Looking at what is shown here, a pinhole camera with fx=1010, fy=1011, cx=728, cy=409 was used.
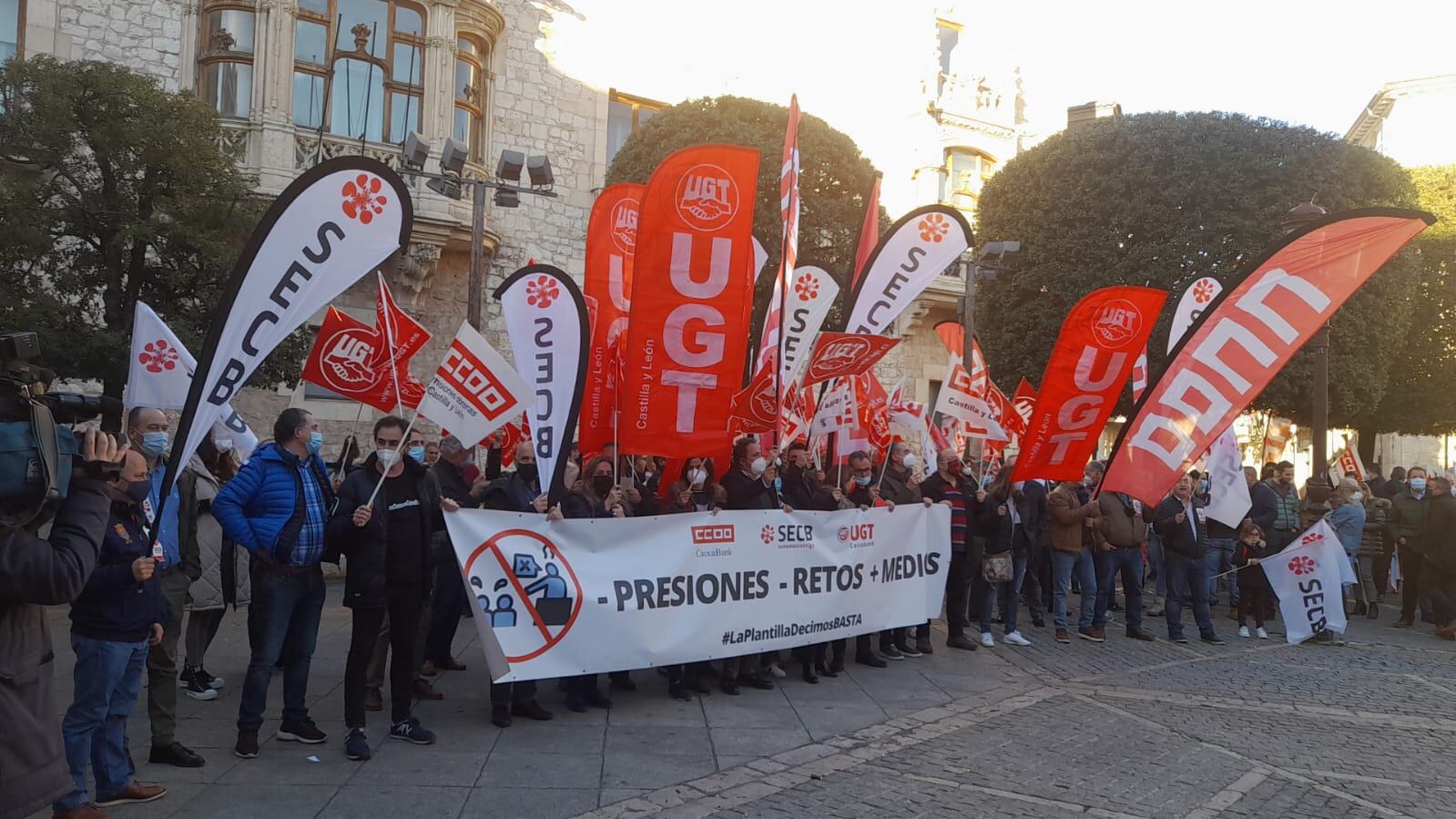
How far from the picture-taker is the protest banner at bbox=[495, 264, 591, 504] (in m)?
6.94

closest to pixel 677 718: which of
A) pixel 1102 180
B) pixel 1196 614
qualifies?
pixel 1196 614

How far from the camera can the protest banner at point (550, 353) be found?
6941 mm

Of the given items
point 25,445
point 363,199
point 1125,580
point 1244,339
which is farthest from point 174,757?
point 1125,580

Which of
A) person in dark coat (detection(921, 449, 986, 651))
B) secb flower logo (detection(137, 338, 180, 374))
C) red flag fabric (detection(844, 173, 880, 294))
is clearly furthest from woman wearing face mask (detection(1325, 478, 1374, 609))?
secb flower logo (detection(137, 338, 180, 374))

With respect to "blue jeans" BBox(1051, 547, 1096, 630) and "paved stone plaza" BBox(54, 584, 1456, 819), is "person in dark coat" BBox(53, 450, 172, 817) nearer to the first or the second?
"paved stone plaza" BBox(54, 584, 1456, 819)

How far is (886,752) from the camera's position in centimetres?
638

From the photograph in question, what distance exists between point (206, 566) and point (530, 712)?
2396 mm

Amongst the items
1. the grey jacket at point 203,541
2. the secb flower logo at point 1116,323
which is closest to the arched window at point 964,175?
the secb flower logo at point 1116,323

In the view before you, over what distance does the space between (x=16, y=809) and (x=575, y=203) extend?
1831 centimetres

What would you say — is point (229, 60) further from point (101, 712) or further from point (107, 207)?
point (101, 712)

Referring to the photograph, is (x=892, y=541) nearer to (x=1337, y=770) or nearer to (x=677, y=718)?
(x=677, y=718)

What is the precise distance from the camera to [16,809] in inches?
105

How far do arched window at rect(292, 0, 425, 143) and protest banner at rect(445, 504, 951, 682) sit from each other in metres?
12.5

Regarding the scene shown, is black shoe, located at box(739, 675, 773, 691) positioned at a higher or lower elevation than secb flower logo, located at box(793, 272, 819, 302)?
lower
